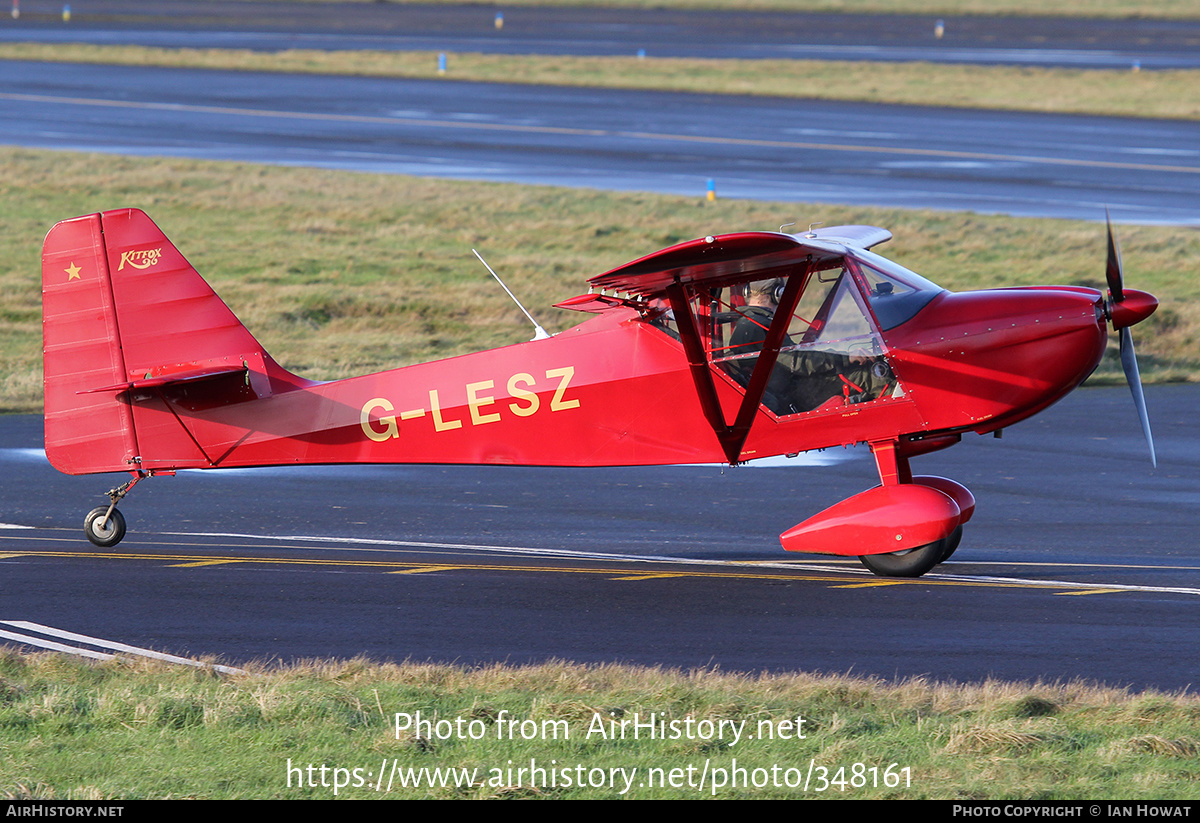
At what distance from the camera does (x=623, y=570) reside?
12.0m

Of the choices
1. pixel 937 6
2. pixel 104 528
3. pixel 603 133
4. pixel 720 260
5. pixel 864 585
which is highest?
pixel 937 6

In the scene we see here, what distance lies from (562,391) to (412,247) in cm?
2025

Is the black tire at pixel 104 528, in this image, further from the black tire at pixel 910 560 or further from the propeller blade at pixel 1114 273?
the propeller blade at pixel 1114 273

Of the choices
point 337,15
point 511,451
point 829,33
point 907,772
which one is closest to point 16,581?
point 511,451

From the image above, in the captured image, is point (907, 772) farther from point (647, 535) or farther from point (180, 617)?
point (647, 535)

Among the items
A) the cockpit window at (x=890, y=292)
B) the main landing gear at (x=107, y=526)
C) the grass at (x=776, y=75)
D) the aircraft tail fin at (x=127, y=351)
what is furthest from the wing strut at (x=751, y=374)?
the grass at (x=776, y=75)

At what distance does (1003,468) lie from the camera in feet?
54.6

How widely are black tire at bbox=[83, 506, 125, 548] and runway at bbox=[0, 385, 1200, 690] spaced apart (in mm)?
116

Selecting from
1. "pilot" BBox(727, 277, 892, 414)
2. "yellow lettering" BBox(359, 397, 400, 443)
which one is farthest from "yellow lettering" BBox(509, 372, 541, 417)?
"pilot" BBox(727, 277, 892, 414)

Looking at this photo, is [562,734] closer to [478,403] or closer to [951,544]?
[478,403]

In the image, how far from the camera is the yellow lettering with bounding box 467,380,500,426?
1187cm

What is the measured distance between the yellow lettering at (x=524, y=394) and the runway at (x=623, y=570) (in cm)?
125

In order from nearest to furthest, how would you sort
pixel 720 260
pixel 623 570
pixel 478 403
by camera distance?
1. pixel 720 260
2. pixel 478 403
3. pixel 623 570

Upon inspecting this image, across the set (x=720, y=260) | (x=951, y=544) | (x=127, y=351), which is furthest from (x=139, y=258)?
(x=951, y=544)
